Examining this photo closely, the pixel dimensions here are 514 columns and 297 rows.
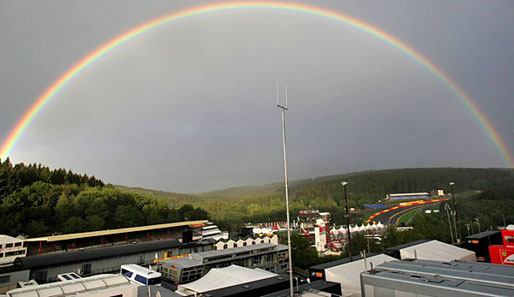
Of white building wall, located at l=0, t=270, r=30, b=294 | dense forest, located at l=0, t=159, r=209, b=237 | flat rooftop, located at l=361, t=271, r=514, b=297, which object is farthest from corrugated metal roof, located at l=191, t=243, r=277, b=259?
dense forest, located at l=0, t=159, r=209, b=237

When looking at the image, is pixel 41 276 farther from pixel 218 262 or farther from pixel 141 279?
pixel 218 262

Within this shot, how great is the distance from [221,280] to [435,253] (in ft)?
67.0

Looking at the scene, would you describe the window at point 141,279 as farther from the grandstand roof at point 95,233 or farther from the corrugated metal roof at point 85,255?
the grandstand roof at point 95,233

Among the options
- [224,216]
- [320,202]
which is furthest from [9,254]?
[320,202]

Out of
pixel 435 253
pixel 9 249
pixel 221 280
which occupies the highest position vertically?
pixel 9 249

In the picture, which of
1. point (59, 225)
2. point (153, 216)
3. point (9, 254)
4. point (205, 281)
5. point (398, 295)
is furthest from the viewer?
point (153, 216)

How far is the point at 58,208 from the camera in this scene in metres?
47.2

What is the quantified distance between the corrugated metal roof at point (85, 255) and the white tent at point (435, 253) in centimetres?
2870

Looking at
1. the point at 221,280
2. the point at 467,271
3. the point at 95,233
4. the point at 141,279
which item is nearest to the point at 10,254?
the point at 95,233

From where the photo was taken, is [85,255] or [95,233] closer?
[85,255]

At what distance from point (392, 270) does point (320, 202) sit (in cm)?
14137

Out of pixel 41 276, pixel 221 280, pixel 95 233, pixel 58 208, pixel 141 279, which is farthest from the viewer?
pixel 58 208

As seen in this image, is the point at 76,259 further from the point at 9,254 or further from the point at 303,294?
the point at 303,294

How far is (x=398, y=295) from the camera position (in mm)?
12086
